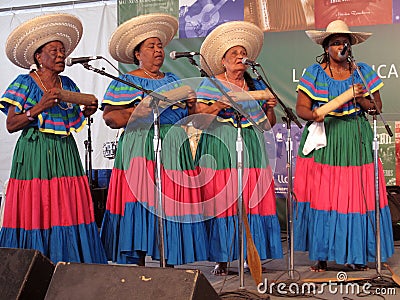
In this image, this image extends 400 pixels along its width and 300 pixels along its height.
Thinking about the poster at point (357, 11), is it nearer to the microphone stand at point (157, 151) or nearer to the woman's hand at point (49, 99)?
the microphone stand at point (157, 151)

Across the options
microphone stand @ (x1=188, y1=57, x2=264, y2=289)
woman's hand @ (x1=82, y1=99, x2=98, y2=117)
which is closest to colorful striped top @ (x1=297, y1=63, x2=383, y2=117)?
microphone stand @ (x1=188, y1=57, x2=264, y2=289)

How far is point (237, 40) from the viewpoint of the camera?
469 centimetres

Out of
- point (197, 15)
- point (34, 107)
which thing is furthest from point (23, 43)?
point (197, 15)

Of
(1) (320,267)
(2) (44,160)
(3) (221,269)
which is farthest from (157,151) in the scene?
(1) (320,267)

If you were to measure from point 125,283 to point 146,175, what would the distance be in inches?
81.5

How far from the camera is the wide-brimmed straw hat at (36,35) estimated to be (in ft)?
13.8

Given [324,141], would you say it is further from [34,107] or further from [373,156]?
[34,107]

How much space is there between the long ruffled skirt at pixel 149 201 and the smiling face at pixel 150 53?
1.40 ft

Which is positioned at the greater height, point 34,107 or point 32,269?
point 34,107

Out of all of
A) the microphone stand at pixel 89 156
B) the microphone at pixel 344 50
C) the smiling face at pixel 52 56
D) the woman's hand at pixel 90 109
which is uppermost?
the microphone at pixel 344 50

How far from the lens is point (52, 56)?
4262 millimetres

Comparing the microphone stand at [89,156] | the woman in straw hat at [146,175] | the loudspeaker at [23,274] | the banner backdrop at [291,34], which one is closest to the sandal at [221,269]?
the woman in straw hat at [146,175]

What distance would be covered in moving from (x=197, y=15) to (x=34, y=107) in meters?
3.39

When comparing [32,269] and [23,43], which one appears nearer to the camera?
[32,269]
